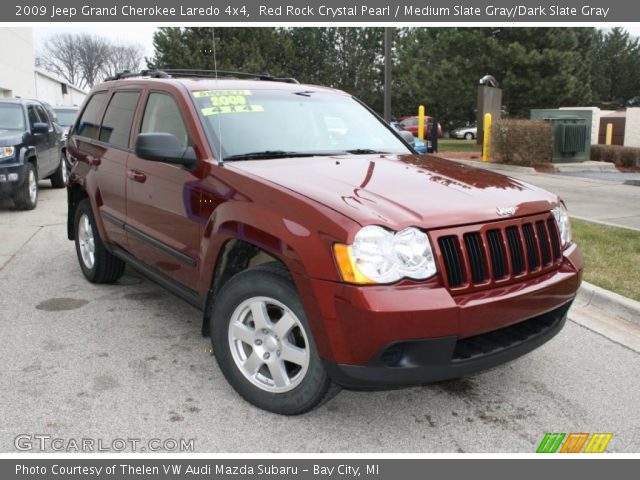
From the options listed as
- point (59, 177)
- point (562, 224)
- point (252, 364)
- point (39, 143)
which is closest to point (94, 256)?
point (252, 364)

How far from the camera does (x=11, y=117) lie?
1009 centimetres

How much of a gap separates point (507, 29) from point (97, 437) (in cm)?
2996

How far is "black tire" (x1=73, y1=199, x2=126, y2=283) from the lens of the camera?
5.32 meters

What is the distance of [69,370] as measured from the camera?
147 inches

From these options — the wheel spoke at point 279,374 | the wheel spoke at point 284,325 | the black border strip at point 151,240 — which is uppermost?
the black border strip at point 151,240

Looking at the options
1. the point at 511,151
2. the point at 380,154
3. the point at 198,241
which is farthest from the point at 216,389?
the point at 511,151

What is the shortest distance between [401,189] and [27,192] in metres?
8.29

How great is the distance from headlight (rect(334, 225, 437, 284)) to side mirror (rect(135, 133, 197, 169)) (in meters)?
1.36

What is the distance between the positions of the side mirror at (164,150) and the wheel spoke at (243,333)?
103 centimetres

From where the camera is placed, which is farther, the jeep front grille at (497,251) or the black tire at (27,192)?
the black tire at (27,192)

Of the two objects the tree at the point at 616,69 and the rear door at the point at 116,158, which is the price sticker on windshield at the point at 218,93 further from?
the tree at the point at 616,69

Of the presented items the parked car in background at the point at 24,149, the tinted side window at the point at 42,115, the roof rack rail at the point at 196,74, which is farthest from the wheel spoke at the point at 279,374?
the tinted side window at the point at 42,115

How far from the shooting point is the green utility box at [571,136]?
52.3 ft
